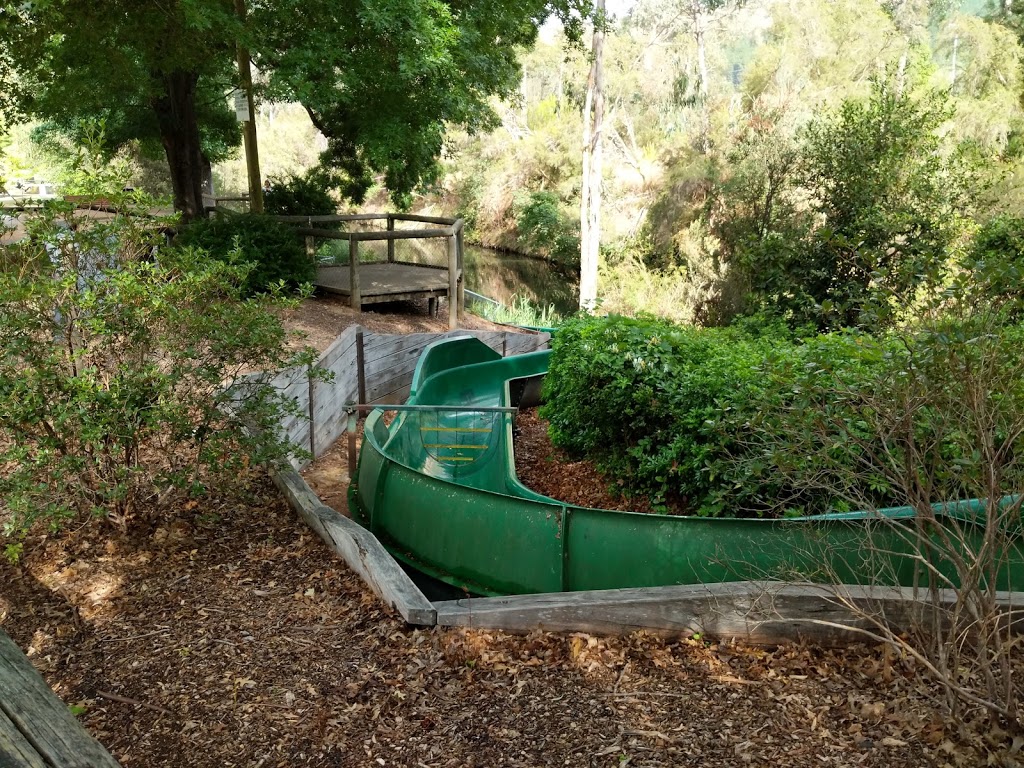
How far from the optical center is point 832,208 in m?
11.8

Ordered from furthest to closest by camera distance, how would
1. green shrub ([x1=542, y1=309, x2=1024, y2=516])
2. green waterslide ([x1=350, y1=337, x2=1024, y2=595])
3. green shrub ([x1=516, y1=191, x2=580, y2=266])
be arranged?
green shrub ([x1=516, y1=191, x2=580, y2=266])
green waterslide ([x1=350, y1=337, x2=1024, y2=595])
green shrub ([x1=542, y1=309, x2=1024, y2=516])

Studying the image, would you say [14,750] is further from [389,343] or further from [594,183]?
[594,183]

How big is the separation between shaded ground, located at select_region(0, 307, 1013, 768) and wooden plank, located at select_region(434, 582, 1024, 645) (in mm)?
68

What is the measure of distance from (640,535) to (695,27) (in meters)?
38.3

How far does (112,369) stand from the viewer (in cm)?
452

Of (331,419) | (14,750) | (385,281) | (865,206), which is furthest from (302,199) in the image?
(14,750)

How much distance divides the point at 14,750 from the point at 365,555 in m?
2.70

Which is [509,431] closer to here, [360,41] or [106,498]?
[106,498]

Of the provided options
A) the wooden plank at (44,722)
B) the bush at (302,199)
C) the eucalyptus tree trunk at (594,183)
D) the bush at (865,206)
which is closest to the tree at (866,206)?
the bush at (865,206)

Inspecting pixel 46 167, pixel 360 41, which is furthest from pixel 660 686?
pixel 46 167

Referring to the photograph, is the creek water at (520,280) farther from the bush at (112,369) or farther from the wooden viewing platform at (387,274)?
the bush at (112,369)

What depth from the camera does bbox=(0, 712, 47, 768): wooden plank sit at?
61.2 inches

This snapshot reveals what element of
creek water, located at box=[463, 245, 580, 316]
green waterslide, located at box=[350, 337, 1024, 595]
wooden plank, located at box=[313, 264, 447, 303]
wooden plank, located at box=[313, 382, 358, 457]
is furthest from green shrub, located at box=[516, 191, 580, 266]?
green waterslide, located at box=[350, 337, 1024, 595]

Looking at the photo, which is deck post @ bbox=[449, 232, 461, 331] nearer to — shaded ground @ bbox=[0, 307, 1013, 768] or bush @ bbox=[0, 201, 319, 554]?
bush @ bbox=[0, 201, 319, 554]
